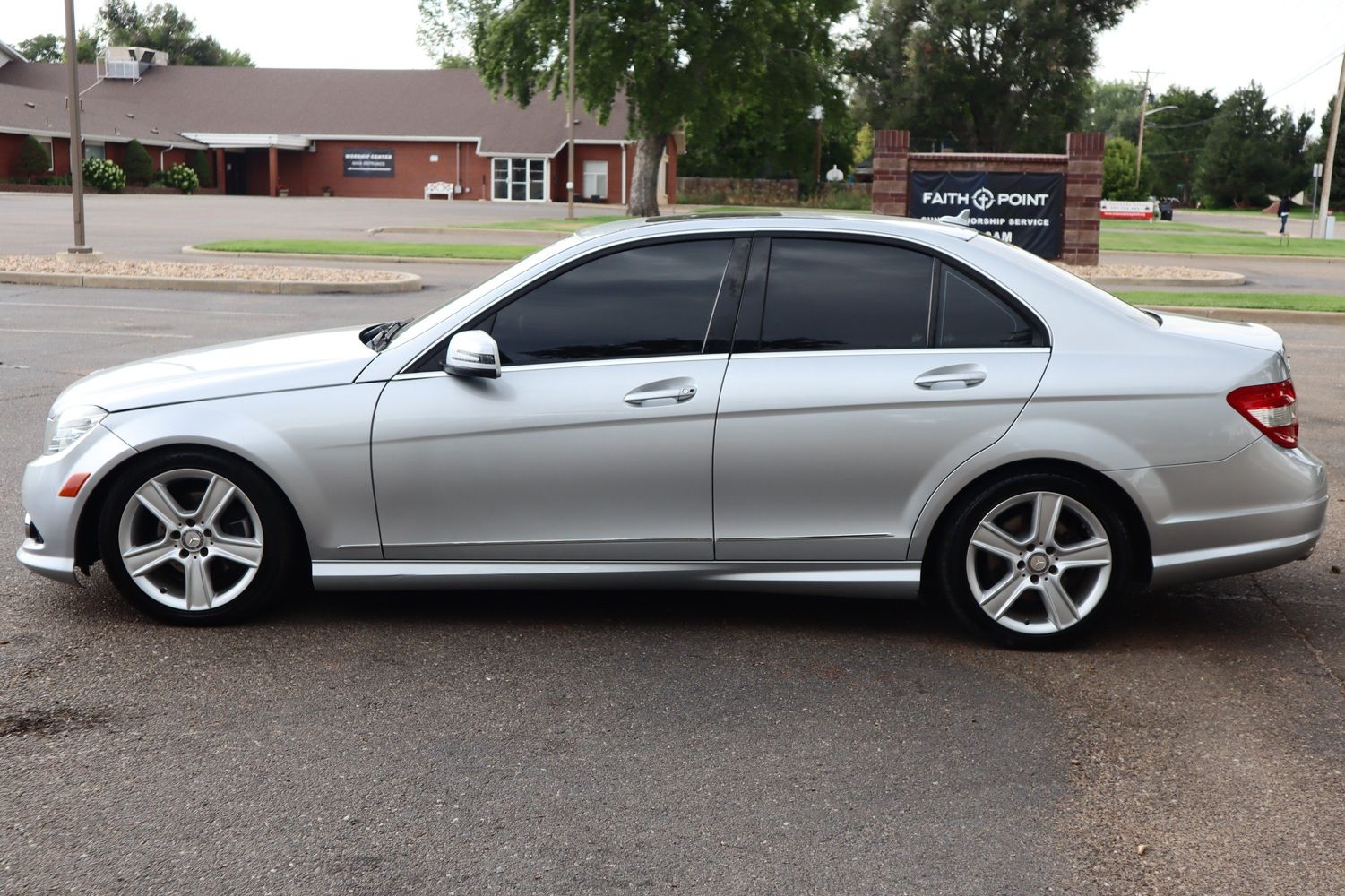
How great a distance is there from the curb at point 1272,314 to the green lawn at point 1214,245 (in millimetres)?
14578

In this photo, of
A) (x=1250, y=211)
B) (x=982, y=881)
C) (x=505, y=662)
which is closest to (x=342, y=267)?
(x=505, y=662)

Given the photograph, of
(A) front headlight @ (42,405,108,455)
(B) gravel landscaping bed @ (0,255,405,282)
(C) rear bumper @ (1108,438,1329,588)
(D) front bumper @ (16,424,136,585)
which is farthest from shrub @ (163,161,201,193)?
(C) rear bumper @ (1108,438,1329,588)

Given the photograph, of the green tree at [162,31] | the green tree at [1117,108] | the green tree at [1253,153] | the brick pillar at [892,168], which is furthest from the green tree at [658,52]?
the green tree at [1117,108]

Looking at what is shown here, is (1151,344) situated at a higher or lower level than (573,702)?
higher

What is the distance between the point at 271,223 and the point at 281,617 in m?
35.9

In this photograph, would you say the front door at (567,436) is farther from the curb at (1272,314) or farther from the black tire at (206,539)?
the curb at (1272,314)

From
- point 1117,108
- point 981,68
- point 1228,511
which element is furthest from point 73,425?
point 1117,108

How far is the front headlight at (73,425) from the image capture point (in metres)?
5.07

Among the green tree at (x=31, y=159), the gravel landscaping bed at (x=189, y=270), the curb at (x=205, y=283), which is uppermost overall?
the green tree at (x=31, y=159)

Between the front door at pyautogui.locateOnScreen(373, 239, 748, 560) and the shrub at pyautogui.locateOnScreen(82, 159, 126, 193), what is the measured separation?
6112 centimetres

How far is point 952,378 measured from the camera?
4895 mm

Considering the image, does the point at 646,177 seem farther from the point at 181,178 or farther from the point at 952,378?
the point at 952,378

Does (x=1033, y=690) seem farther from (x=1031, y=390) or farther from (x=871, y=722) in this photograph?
(x=1031, y=390)

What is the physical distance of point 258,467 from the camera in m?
4.96
